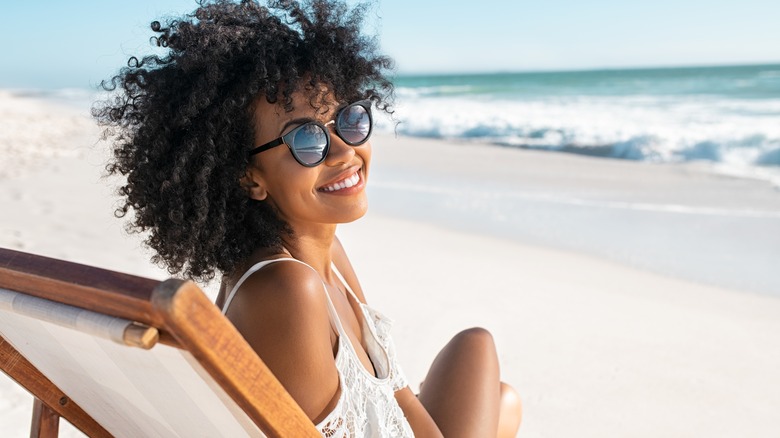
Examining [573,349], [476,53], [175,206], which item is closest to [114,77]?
[175,206]

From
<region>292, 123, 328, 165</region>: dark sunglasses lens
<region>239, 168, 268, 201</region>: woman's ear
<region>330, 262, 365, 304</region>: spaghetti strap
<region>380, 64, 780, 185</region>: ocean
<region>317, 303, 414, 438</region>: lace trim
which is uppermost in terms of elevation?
<region>292, 123, 328, 165</region>: dark sunglasses lens

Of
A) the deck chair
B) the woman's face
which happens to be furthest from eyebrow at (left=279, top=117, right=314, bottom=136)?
the deck chair

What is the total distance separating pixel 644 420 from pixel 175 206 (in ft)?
8.05

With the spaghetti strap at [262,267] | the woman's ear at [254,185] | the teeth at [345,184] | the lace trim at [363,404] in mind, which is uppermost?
the woman's ear at [254,185]

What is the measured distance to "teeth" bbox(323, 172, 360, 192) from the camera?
7.14 ft

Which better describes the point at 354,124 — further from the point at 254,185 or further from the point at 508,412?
the point at 508,412

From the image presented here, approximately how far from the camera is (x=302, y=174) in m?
2.11

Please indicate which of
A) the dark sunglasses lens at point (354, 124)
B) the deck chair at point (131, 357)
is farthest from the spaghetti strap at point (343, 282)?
the deck chair at point (131, 357)

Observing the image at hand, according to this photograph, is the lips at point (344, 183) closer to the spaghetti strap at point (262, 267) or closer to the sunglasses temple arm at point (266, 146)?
the sunglasses temple arm at point (266, 146)

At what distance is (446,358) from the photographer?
2631mm

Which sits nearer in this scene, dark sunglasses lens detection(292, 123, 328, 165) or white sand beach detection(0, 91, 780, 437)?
dark sunglasses lens detection(292, 123, 328, 165)

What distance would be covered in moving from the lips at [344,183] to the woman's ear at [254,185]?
0.51 ft

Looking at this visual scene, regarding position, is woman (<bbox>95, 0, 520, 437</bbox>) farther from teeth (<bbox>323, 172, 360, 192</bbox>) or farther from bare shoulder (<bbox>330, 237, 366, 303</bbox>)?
bare shoulder (<bbox>330, 237, 366, 303</bbox>)

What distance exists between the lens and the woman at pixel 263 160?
6.65ft
